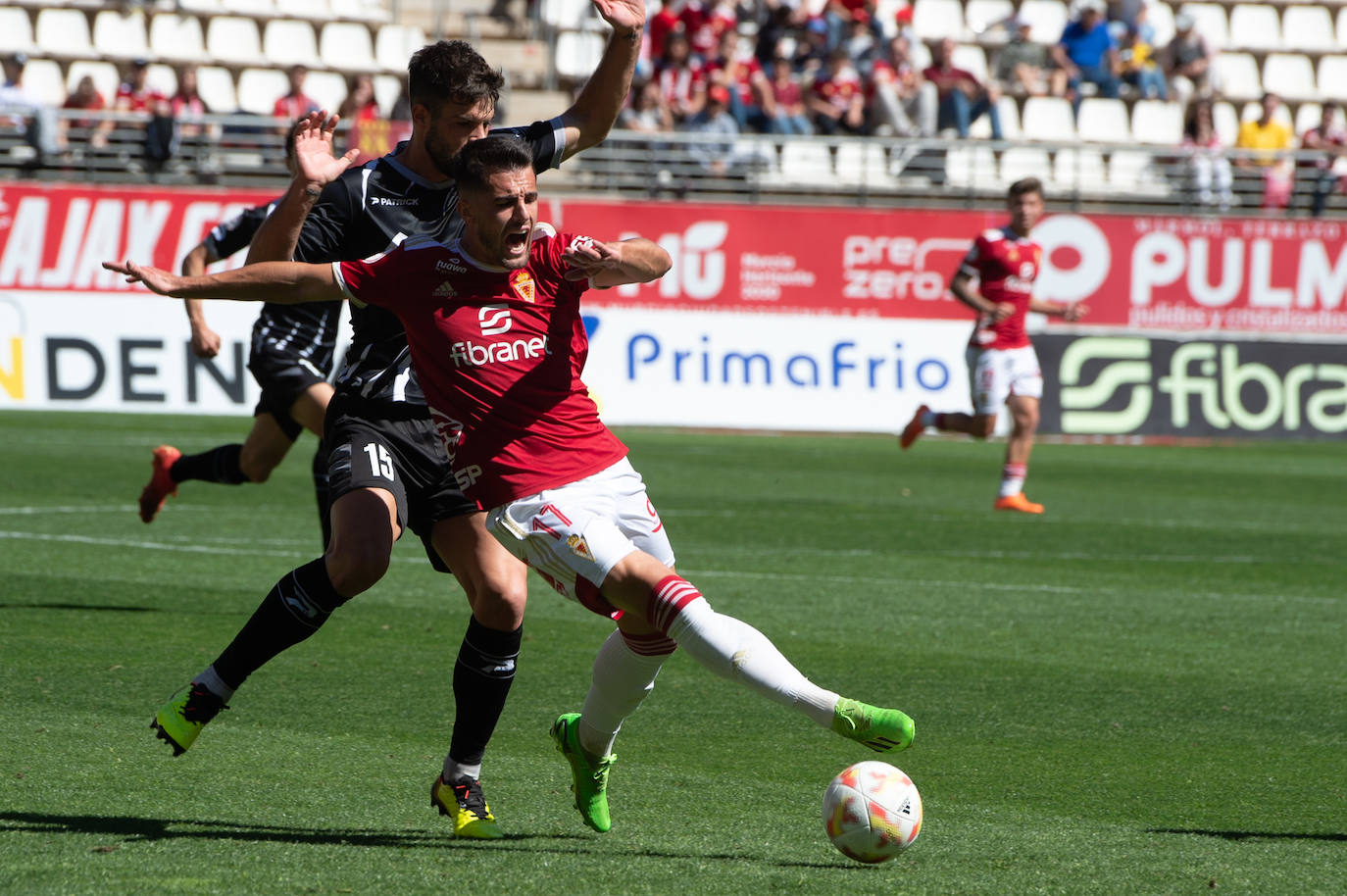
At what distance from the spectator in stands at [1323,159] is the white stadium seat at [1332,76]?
39.3 inches

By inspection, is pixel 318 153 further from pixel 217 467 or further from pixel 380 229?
pixel 217 467

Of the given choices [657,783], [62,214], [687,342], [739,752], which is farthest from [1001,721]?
[62,214]

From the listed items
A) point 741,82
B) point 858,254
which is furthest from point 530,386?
point 741,82

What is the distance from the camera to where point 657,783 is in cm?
530

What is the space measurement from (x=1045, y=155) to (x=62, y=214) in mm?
12578

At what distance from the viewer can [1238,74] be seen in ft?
93.3

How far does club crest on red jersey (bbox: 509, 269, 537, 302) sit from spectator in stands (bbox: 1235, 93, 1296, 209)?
19961 mm

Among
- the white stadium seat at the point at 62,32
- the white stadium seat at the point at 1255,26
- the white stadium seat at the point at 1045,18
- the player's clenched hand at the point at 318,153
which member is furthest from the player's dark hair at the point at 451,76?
the white stadium seat at the point at 1255,26

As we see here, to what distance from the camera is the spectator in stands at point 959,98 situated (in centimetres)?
2383

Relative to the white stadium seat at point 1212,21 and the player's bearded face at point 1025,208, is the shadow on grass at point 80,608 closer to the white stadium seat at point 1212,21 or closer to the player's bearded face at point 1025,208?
the player's bearded face at point 1025,208

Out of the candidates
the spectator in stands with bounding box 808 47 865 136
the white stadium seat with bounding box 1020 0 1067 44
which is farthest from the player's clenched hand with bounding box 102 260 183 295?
the white stadium seat with bounding box 1020 0 1067 44

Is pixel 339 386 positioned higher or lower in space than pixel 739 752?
higher

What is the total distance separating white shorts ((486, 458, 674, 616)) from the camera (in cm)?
441

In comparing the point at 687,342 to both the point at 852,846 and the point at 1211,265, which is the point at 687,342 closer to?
the point at 1211,265
